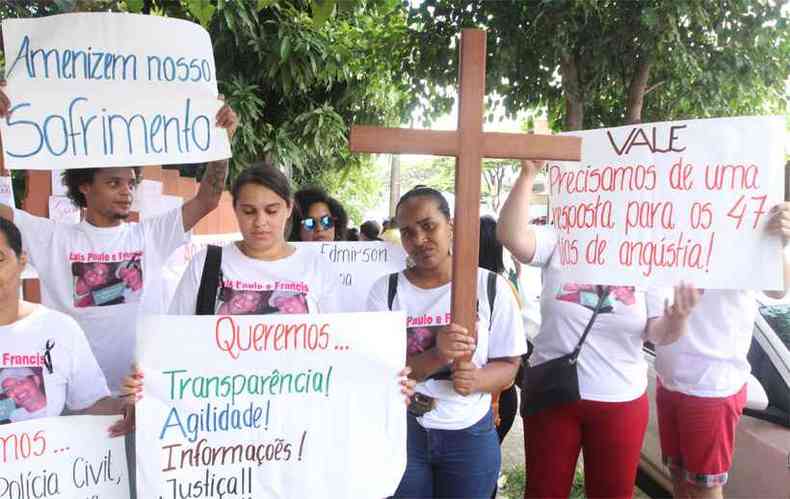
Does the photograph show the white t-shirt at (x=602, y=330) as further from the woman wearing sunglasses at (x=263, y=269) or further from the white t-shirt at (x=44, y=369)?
the white t-shirt at (x=44, y=369)

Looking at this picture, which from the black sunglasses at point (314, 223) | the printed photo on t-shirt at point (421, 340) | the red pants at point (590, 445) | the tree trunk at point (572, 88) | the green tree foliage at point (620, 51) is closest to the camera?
the printed photo on t-shirt at point (421, 340)

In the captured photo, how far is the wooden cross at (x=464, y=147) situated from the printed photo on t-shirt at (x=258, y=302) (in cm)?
59

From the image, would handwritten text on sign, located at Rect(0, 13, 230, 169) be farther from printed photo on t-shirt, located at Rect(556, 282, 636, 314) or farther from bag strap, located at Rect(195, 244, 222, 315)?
printed photo on t-shirt, located at Rect(556, 282, 636, 314)

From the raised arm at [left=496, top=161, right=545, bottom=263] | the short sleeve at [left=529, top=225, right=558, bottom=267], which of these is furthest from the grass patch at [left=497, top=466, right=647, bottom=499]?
the raised arm at [left=496, top=161, right=545, bottom=263]

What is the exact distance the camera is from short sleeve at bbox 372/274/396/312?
7.68 ft

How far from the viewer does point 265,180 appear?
2.32 metres

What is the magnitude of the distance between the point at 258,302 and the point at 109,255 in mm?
703

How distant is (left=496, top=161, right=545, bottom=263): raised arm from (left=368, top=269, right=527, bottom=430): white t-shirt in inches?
9.0

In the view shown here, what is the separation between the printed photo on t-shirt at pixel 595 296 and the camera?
2.53 m

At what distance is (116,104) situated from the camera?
94.3 inches

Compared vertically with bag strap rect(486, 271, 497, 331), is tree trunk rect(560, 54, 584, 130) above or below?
above

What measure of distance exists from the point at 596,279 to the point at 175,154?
160 centimetres

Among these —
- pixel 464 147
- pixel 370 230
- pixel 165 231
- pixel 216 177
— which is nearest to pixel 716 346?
pixel 464 147

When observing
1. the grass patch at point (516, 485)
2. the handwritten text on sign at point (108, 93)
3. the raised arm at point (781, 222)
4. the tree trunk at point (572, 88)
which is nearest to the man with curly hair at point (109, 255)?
the handwritten text on sign at point (108, 93)
